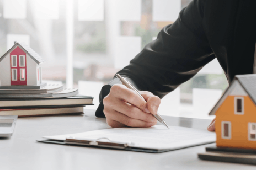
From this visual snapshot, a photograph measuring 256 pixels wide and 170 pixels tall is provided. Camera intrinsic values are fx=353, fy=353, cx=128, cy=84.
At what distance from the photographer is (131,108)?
2.77ft

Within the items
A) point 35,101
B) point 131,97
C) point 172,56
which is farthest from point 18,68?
point 172,56

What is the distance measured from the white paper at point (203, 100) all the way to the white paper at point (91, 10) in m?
1.04

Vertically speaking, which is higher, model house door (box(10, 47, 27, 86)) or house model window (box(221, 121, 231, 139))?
model house door (box(10, 47, 27, 86))

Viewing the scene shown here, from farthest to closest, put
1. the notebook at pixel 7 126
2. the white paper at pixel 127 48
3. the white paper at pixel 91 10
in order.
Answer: the white paper at pixel 91 10
the white paper at pixel 127 48
the notebook at pixel 7 126

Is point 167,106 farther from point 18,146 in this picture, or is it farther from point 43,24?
point 18,146

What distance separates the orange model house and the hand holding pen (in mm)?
318

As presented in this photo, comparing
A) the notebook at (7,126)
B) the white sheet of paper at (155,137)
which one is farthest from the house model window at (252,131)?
the notebook at (7,126)

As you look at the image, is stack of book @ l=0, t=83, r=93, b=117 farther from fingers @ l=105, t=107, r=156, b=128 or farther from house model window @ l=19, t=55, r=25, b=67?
fingers @ l=105, t=107, r=156, b=128

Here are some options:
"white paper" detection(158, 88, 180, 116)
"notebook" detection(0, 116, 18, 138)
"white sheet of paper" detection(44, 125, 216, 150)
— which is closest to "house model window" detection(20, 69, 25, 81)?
"notebook" detection(0, 116, 18, 138)

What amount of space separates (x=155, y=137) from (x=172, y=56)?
683mm

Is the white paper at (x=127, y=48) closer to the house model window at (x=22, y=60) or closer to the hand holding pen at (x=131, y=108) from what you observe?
the house model window at (x=22, y=60)

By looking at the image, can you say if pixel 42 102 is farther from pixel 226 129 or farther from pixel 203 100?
pixel 203 100

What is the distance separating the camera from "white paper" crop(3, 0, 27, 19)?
310cm

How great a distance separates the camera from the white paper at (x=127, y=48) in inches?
110
